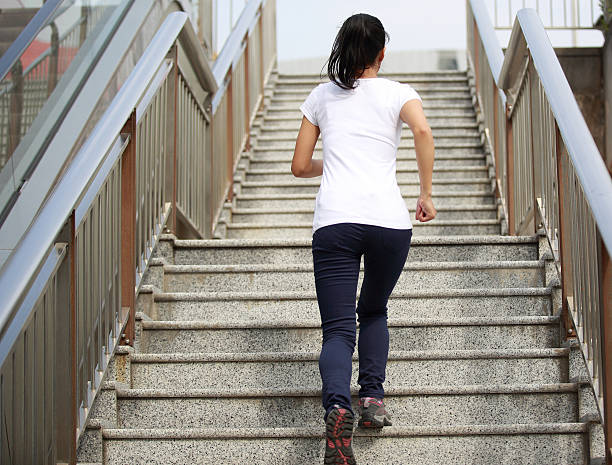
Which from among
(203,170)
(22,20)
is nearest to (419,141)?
(203,170)

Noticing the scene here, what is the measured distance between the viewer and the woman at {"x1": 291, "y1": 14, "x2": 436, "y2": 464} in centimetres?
269

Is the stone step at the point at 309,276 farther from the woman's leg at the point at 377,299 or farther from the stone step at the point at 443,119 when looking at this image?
the stone step at the point at 443,119

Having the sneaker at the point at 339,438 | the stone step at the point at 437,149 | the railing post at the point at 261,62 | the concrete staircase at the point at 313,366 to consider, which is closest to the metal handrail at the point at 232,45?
the railing post at the point at 261,62

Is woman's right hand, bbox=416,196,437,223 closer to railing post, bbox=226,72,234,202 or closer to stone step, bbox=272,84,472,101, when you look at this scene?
railing post, bbox=226,72,234,202

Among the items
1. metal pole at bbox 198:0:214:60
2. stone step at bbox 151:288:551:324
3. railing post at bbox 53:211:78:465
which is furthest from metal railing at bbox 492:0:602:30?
railing post at bbox 53:211:78:465

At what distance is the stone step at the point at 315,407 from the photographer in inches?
119

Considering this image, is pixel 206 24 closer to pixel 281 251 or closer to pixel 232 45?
pixel 232 45

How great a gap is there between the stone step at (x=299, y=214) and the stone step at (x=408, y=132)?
3.98 feet

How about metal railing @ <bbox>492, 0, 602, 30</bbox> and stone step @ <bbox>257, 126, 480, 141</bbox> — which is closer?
stone step @ <bbox>257, 126, 480, 141</bbox>

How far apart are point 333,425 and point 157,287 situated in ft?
5.14

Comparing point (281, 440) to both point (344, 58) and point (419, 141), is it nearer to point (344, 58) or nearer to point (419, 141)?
point (419, 141)

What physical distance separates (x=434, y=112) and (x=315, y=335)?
4.02m

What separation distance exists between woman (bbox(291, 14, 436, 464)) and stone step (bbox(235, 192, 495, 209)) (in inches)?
114

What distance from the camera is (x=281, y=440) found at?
2844 millimetres
